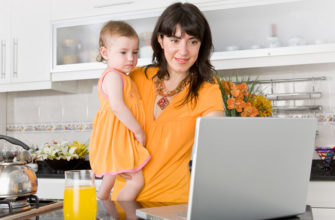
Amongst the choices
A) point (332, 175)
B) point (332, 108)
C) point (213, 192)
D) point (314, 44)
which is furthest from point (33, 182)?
point (332, 108)

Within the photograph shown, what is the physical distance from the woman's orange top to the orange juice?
53cm

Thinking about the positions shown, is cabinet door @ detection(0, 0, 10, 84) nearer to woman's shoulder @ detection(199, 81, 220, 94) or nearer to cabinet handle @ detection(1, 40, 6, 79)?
cabinet handle @ detection(1, 40, 6, 79)

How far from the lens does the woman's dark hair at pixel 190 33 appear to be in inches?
52.6

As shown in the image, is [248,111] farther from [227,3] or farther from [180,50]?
[227,3]

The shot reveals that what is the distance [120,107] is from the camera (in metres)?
1.36

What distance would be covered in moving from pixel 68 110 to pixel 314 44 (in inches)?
77.1

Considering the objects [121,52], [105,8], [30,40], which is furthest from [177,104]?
[30,40]

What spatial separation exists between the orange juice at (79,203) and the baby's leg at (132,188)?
498 millimetres

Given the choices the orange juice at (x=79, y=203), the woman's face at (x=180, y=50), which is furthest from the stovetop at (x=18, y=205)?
the woman's face at (x=180, y=50)

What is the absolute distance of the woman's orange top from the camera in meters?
1.36

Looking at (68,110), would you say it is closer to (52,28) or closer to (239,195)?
(52,28)

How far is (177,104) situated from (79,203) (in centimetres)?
65

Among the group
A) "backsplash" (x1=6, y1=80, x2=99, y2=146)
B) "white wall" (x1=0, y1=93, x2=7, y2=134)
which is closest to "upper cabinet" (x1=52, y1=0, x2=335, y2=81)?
"backsplash" (x1=6, y1=80, x2=99, y2=146)

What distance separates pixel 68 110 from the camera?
10.2ft
